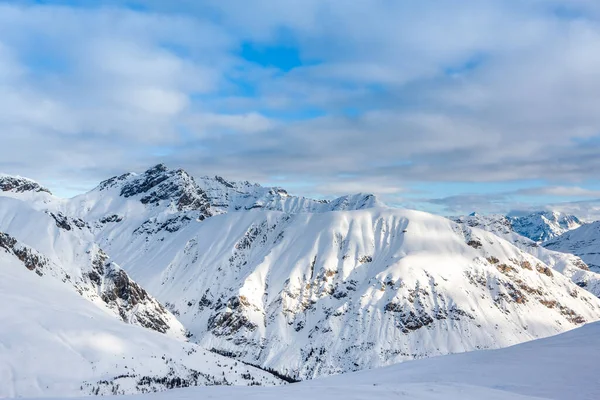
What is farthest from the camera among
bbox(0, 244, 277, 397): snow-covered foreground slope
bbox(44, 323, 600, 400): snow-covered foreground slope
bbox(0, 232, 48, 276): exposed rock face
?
bbox(0, 232, 48, 276): exposed rock face

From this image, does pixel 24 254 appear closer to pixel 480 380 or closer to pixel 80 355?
pixel 80 355

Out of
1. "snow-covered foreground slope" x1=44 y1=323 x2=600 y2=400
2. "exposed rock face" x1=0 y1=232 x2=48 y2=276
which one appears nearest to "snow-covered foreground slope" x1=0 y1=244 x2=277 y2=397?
"exposed rock face" x1=0 y1=232 x2=48 y2=276

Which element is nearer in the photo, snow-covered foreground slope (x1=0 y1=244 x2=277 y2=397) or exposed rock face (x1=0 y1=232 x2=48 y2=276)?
snow-covered foreground slope (x1=0 y1=244 x2=277 y2=397)

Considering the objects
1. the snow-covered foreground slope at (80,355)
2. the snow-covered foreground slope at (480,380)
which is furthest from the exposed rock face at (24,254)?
the snow-covered foreground slope at (480,380)

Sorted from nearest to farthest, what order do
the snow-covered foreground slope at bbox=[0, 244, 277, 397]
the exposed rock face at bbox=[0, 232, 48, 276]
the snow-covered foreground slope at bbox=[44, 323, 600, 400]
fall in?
the snow-covered foreground slope at bbox=[44, 323, 600, 400] < the snow-covered foreground slope at bbox=[0, 244, 277, 397] < the exposed rock face at bbox=[0, 232, 48, 276]

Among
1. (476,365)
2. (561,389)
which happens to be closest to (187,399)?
(561,389)

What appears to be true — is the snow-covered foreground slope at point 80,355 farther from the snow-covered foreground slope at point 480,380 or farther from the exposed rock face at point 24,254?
the snow-covered foreground slope at point 480,380

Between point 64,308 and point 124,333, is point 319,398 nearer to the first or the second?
point 124,333

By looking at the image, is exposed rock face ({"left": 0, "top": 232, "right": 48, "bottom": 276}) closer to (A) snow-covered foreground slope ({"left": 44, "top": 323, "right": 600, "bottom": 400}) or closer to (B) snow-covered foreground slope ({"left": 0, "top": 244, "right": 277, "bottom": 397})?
(B) snow-covered foreground slope ({"left": 0, "top": 244, "right": 277, "bottom": 397})
